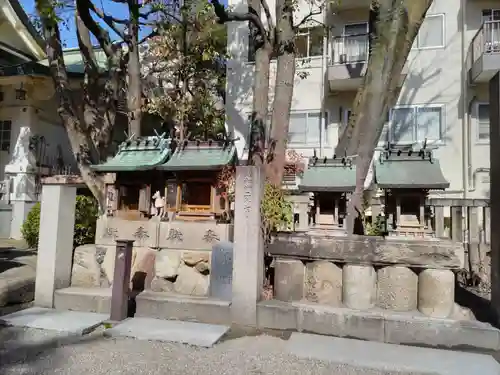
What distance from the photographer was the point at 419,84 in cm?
1498

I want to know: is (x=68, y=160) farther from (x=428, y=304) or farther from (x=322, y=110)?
(x=428, y=304)

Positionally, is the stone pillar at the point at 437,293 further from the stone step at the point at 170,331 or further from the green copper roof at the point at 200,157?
→ the green copper roof at the point at 200,157

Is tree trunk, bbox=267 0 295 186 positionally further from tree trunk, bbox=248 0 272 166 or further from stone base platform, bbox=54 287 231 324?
stone base platform, bbox=54 287 231 324

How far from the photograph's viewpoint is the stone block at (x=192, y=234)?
7.45 meters

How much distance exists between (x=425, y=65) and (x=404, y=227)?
10934 mm

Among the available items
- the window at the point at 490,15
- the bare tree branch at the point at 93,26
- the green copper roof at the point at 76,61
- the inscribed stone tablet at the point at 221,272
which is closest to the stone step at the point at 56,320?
the inscribed stone tablet at the point at 221,272

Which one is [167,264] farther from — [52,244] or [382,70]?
→ [382,70]

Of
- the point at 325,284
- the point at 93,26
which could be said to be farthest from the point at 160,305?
the point at 93,26

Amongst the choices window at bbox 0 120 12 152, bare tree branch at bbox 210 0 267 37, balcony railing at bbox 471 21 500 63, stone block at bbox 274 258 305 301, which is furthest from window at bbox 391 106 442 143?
window at bbox 0 120 12 152

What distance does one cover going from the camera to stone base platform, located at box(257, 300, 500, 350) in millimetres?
5371

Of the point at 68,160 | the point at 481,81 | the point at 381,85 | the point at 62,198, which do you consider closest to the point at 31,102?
A: the point at 68,160

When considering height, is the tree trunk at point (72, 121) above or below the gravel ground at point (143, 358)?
above

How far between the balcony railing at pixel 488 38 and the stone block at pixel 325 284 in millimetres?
11091

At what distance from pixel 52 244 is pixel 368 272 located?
19.1 feet
